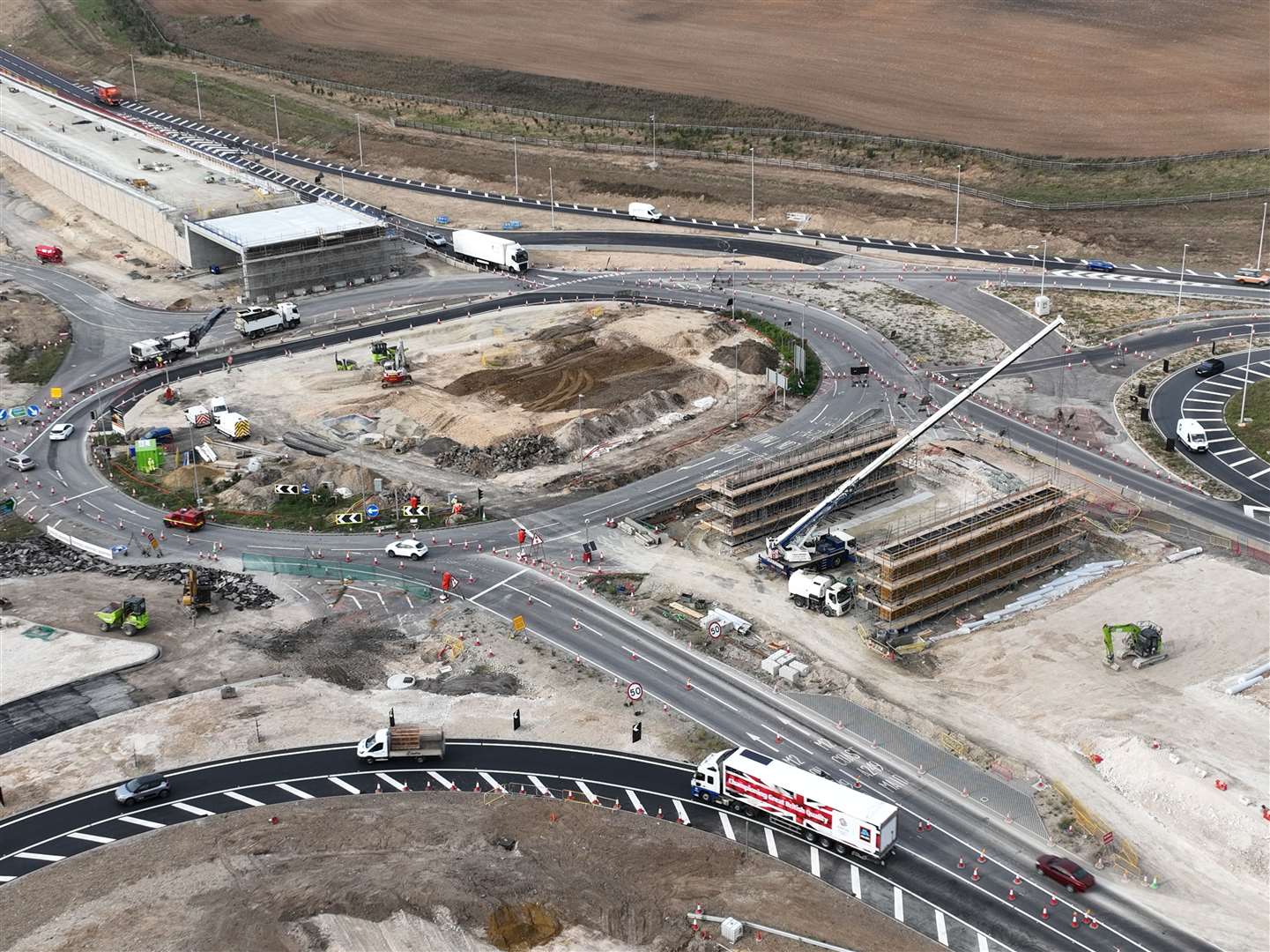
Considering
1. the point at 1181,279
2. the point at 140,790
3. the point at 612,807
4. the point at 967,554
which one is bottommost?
the point at 612,807

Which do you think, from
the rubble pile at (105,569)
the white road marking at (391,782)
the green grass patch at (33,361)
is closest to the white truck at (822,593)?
the white road marking at (391,782)

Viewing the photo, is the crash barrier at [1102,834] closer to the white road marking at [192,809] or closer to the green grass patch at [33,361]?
the white road marking at [192,809]

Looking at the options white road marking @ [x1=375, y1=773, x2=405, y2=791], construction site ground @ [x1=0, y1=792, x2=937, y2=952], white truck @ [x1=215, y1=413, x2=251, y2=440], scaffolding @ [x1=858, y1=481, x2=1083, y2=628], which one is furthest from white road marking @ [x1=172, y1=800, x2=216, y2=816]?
white truck @ [x1=215, y1=413, x2=251, y2=440]

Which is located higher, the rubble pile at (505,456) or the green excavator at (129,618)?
the rubble pile at (505,456)

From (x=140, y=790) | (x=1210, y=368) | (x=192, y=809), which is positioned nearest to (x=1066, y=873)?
(x=192, y=809)

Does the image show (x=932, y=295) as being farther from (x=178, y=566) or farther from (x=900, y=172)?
(x=178, y=566)

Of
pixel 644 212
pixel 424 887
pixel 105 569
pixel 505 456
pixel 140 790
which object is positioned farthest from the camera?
pixel 644 212

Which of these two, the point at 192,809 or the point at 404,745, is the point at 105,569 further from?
the point at 404,745
